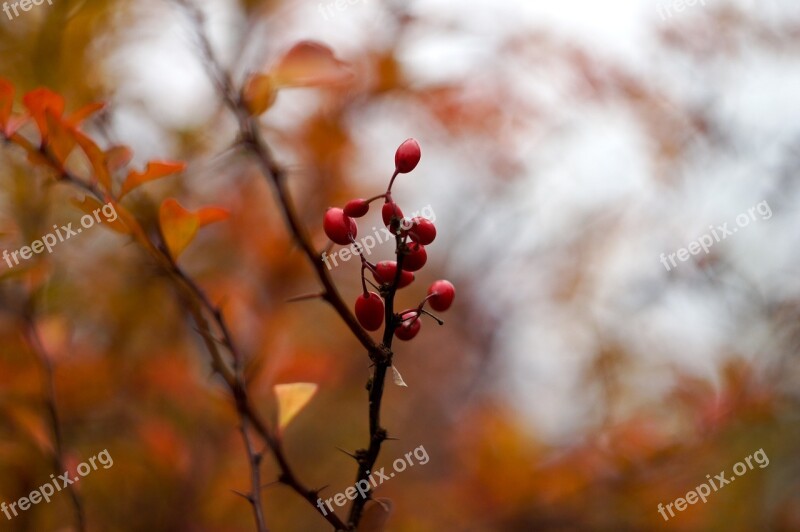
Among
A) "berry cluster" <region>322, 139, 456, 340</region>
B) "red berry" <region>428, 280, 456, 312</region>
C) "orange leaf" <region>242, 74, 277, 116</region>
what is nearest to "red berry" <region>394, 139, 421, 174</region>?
"berry cluster" <region>322, 139, 456, 340</region>

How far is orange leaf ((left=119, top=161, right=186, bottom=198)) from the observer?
26.8 inches

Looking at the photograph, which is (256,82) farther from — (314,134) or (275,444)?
(314,134)

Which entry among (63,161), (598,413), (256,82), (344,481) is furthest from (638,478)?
(63,161)

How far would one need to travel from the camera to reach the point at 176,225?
70 centimetres

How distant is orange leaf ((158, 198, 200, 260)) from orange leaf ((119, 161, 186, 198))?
33 mm

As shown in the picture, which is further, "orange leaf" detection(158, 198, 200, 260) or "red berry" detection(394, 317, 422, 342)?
"orange leaf" detection(158, 198, 200, 260)

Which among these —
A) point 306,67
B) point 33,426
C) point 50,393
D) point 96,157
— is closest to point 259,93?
point 306,67

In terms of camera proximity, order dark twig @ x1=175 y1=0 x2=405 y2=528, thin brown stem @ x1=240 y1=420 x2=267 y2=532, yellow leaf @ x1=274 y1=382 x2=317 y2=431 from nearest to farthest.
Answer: dark twig @ x1=175 y1=0 x2=405 y2=528 → thin brown stem @ x1=240 y1=420 x2=267 y2=532 → yellow leaf @ x1=274 y1=382 x2=317 y2=431

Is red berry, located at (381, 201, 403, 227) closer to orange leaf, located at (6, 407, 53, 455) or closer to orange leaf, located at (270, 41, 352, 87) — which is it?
orange leaf, located at (270, 41, 352, 87)

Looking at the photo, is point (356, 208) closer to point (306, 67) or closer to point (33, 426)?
point (306, 67)

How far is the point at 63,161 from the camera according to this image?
700 mm

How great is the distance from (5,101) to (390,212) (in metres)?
0.46

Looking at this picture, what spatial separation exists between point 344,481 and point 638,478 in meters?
0.98

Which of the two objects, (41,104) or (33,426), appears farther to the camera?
(33,426)
